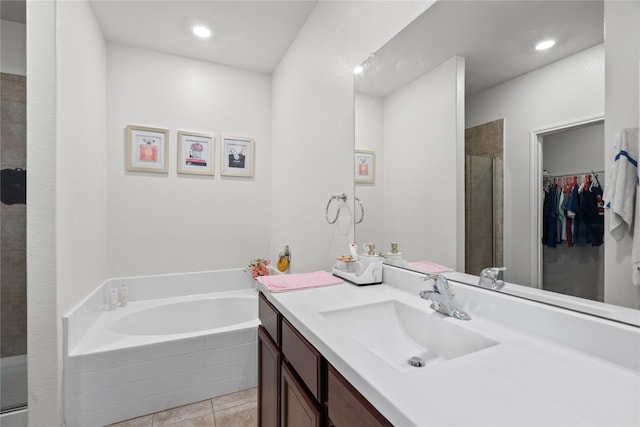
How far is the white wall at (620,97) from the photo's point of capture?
2.24ft

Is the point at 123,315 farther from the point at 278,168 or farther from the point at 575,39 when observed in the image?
the point at 575,39

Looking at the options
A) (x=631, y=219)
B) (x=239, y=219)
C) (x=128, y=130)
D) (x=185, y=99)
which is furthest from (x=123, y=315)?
(x=631, y=219)

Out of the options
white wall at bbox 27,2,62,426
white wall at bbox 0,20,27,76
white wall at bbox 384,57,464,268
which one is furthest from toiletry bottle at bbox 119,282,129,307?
white wall at bbox 384,57,464,268

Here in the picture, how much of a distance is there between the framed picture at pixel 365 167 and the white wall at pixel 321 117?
0.22 ft

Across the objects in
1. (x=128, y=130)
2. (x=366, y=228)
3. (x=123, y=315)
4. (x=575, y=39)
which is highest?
(x=128, y=130)

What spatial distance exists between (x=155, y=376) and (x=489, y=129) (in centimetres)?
223

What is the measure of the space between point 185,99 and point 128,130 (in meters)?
0.57

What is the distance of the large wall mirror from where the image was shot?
2.56ft

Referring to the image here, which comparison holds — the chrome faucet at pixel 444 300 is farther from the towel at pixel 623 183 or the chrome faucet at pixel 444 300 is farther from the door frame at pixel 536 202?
the towel at pixel 623 183

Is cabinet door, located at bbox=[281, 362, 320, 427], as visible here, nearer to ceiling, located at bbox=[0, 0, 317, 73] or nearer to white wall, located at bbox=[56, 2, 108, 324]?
white wall, located at bbox=[56, 2, 108, 324]

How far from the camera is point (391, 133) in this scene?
57.1 inches

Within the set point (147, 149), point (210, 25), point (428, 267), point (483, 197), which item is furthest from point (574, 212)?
point (147, 149)

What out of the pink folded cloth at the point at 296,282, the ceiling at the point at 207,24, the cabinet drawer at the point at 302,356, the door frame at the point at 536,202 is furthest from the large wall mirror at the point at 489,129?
the ceiling at the point at 207,24

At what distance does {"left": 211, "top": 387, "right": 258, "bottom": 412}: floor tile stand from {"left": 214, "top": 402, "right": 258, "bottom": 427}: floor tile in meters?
0.04
